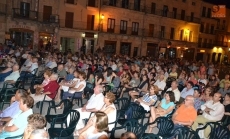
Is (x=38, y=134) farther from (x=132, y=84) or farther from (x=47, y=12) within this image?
(x=47, y=12)

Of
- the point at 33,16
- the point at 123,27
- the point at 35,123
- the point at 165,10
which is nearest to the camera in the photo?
the point at 35,123

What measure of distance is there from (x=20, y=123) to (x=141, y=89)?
6129 mm

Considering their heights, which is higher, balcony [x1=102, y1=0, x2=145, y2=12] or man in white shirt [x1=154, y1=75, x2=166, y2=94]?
balcony [x1=102, y1=0, x2=145, y2=12]

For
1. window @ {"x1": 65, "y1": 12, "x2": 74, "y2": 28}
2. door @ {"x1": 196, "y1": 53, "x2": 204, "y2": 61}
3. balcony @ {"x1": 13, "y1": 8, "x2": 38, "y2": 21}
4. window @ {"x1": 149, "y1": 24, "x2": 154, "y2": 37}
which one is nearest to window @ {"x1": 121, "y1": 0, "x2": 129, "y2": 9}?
window @ {"x1": 149, "y1": 24, "x2": 154, "y2": 37}

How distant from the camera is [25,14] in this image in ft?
95.8

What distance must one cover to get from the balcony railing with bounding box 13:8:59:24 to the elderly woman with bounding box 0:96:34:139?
2484cm

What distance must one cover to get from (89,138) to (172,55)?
129 feet

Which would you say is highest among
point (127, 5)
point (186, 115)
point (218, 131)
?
point (127, 5)

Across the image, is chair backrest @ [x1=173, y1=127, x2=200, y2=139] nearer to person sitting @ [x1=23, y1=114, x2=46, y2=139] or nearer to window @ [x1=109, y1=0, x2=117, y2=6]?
person sitting @ [x1=23, y1=114, x2=46, y2=139]

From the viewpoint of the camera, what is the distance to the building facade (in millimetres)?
29109

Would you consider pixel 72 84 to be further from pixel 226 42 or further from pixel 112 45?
pixel 226 42

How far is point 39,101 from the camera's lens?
26.9 feet

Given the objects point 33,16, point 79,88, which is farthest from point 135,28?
point 79,88

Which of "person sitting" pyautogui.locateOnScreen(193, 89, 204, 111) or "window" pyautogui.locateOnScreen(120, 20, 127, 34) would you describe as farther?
"window" pyautogui.locateOnScreen(120, 20, 127, 34)
